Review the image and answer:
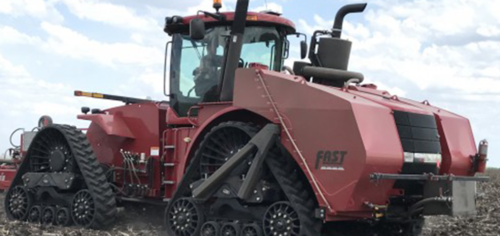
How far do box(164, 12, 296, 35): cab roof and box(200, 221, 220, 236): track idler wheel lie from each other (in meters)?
3.14

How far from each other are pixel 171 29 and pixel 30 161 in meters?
3.71

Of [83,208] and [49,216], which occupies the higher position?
[83,208]

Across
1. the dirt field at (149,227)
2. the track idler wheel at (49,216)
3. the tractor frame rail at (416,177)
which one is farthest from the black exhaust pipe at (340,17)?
the track idler wheel at (49,216)

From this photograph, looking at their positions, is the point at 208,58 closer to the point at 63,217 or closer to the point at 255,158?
the point at 255,158

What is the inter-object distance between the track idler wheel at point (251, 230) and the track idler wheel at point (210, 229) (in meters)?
0.44

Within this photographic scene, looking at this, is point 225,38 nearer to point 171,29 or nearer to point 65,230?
point 171,29

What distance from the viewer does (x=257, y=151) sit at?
7973mm

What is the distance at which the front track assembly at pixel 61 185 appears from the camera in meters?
10.4

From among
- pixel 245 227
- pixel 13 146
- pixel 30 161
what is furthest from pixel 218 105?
pixel 13 146

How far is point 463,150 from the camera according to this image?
8.91m

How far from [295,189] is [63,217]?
192 inches

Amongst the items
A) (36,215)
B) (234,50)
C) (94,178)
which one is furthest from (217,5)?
(36,215)

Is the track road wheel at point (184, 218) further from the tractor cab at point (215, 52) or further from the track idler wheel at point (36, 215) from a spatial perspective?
the track idler wheel at point (36, 215)

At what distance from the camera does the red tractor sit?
24.6ft
